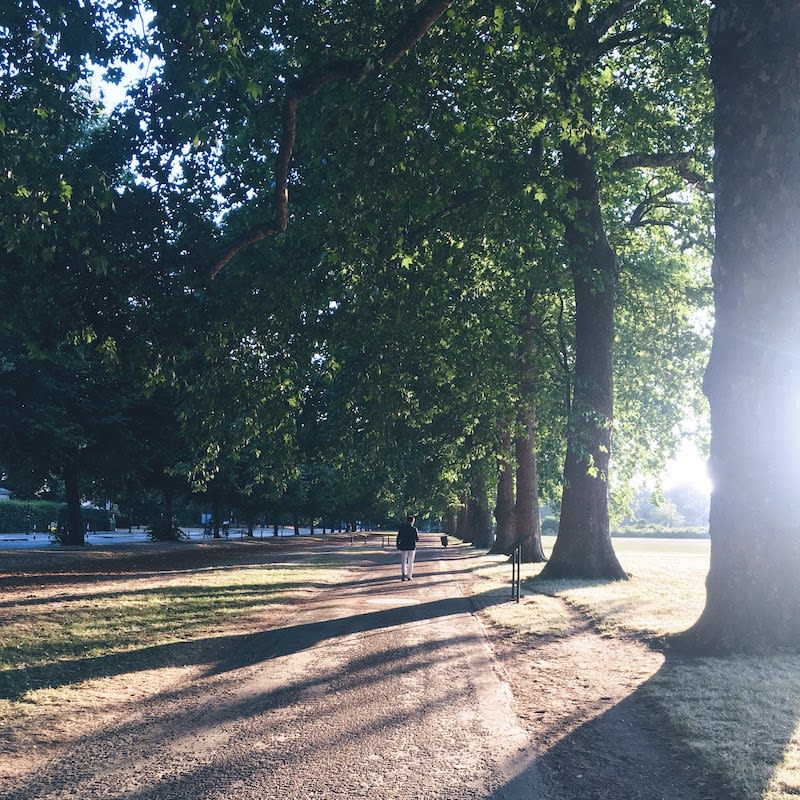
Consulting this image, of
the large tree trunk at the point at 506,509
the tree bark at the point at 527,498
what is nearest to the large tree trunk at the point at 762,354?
the tree bark at the point at 527,498

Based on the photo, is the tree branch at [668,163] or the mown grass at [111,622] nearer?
the mown grass at [111,622]

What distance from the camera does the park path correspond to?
4.55 meters

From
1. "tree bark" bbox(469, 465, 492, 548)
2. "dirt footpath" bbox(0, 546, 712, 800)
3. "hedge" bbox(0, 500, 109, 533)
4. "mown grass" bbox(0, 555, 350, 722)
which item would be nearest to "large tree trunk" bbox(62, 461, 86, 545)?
"mown grass" bbox(0, 555, 350, 722)

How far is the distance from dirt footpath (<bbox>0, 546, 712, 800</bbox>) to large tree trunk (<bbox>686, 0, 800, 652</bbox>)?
4.73ft

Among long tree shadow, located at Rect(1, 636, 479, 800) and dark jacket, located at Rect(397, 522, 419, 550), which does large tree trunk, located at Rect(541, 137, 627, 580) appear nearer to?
dark jacket, located at Rect(397, 522, 419, 550)

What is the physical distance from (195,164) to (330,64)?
20.0ft

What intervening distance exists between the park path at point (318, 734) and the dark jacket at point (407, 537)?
10475 mm

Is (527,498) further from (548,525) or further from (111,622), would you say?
(548,525)

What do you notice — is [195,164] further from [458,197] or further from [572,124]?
[572,124]

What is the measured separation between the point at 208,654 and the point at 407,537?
11716mm

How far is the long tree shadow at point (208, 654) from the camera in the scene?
7711 mm

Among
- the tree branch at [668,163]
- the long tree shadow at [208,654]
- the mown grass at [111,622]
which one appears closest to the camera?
the long tree shadow at [208,654]

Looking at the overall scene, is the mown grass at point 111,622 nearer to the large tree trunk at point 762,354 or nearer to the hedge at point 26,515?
the large tree trunk at point 762,354

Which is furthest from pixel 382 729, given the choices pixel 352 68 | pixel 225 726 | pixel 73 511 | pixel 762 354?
pixel 73 511
